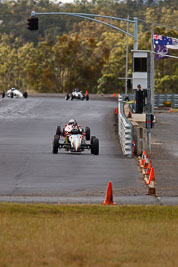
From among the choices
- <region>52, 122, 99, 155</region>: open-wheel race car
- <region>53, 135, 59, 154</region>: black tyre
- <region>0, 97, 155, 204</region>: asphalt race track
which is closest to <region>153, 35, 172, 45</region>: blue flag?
<region>0, 97, 155, 204</region>: asphalt race track

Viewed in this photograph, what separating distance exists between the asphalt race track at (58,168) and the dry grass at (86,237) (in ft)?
10.1

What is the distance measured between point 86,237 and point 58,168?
49.0ft

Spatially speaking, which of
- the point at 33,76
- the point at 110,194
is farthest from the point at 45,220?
the point at 33,76

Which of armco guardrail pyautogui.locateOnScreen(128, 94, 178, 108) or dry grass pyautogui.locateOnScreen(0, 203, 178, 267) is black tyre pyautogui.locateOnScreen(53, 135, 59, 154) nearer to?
dry grass pyautogui.locateOnScreen(0, 203, 178, 267)

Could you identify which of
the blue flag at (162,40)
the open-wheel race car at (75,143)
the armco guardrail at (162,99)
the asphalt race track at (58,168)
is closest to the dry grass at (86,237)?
the asphalt race track at (58,168)

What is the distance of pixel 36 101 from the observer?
236 feet

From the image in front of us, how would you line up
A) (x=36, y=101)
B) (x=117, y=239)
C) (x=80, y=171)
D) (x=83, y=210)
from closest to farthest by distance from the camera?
(x=117, y=239)
(x=83, y=210)
(x=80, y=171)
(x=36, y=101)

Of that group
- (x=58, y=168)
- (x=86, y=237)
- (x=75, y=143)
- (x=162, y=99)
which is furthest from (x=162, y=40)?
(x=86, y=237)

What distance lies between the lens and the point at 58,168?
88.3 feet

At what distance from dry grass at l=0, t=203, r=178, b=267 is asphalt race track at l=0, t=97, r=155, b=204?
3065mm

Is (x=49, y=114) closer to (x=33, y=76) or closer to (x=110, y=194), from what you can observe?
(x=110, y=194)

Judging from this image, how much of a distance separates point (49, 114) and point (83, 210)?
41221 millimetres

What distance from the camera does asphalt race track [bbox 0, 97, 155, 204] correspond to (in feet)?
68.3

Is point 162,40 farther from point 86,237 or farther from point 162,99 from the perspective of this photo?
point 86,237
